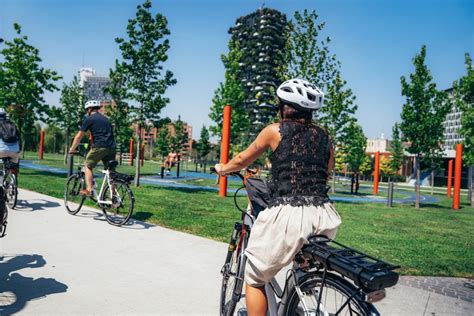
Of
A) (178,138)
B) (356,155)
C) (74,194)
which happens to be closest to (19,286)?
(74,194)

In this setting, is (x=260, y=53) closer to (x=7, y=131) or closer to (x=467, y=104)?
(x=467, y=104)

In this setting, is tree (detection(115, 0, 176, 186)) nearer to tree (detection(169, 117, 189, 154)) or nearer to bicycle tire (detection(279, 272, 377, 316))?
bicycle tire (detection(279, 272, 377, 316))

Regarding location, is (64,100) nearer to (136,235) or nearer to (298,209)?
(136,235)

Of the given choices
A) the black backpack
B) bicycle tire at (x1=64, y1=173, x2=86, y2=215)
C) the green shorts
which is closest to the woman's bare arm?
the green shorts

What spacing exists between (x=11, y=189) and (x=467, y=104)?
818 inches

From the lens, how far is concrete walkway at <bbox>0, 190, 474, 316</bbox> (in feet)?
11.5

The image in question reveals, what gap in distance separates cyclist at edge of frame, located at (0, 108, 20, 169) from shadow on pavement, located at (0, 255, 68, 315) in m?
3.66

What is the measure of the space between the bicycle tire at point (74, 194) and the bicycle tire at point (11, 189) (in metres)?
0.95

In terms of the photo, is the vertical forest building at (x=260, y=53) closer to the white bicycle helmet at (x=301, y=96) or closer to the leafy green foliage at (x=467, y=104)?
the leafy green foliage at (x=467, y=104)

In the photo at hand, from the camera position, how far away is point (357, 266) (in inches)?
75.7

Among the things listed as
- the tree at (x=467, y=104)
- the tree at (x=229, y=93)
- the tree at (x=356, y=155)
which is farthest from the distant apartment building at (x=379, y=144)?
the tree at (x=467, y=104)

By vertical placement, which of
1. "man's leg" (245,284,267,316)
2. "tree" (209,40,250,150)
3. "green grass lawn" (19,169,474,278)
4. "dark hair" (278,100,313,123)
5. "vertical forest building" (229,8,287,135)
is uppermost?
"vertical forest building" (229,8,287,135)

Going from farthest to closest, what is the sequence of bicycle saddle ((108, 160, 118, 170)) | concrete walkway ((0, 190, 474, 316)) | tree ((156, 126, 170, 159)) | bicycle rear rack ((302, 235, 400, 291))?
tree ((156, 126, 170, 159)) < bicycle saddle ((108, 160, 118, 170)) < concrete walkway ((0, 190, 474, 316)) < bicycle rear rack ((302, 235, 400, 291))

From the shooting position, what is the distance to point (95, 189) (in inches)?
289
